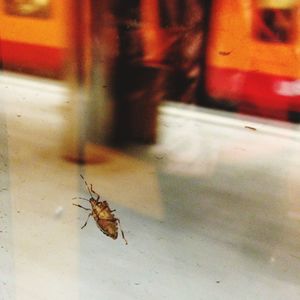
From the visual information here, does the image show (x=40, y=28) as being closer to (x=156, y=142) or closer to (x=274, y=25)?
(x=156, y=142)

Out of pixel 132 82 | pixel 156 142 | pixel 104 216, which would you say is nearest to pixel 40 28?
pixel 132 82

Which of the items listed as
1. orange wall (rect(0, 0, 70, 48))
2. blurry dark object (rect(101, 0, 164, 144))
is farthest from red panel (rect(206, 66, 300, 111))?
orange wall (rect(0, 0, 70, 48))

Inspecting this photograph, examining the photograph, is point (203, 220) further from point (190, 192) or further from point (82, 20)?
point (82, 20)

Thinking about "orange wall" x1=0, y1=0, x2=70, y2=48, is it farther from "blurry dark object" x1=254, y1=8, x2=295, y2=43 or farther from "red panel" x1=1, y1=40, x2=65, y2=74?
"blurry dark object" x1=254, y1=8, x2=295, y2=43

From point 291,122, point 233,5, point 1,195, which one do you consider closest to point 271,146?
point 291,122

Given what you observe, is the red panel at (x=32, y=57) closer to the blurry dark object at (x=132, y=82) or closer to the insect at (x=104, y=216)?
the blurry dark object at (x=132, y=82)

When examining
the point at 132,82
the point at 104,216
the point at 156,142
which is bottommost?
the point at 104,216
